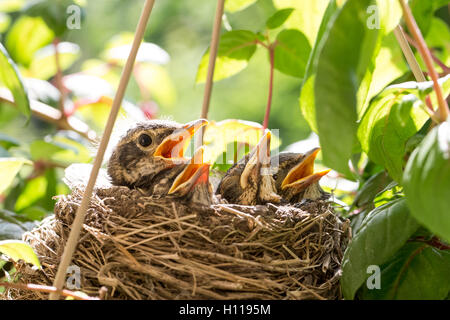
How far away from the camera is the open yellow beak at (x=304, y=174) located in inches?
44.3

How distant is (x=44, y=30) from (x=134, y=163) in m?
0.61

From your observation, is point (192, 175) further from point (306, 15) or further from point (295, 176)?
point (306, 15)

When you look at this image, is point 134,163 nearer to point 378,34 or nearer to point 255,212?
point 255,212

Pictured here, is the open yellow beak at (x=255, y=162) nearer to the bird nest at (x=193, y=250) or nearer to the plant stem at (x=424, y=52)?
the bird nest at (x=193, y=250)

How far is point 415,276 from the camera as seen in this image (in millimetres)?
766

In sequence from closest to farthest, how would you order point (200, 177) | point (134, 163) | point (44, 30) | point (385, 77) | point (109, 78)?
point (200, 177)
point (134, 163)
point (385, 77)
point (44, 30)
point (109, 78)

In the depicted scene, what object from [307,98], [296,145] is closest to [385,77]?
[296,145]

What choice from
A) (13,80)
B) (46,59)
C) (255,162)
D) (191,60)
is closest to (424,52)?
(255,162)

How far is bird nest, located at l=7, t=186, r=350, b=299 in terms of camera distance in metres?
0.80

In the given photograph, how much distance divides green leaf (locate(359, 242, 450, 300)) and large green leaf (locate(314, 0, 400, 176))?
30cm

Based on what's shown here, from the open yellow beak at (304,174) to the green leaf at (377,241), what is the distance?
384mm

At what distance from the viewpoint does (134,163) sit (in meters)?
1.15

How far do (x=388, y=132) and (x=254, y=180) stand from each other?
0.36 meters

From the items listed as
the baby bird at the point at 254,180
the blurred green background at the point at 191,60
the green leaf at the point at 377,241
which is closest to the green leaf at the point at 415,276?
the green leaf at the point at 377,241
